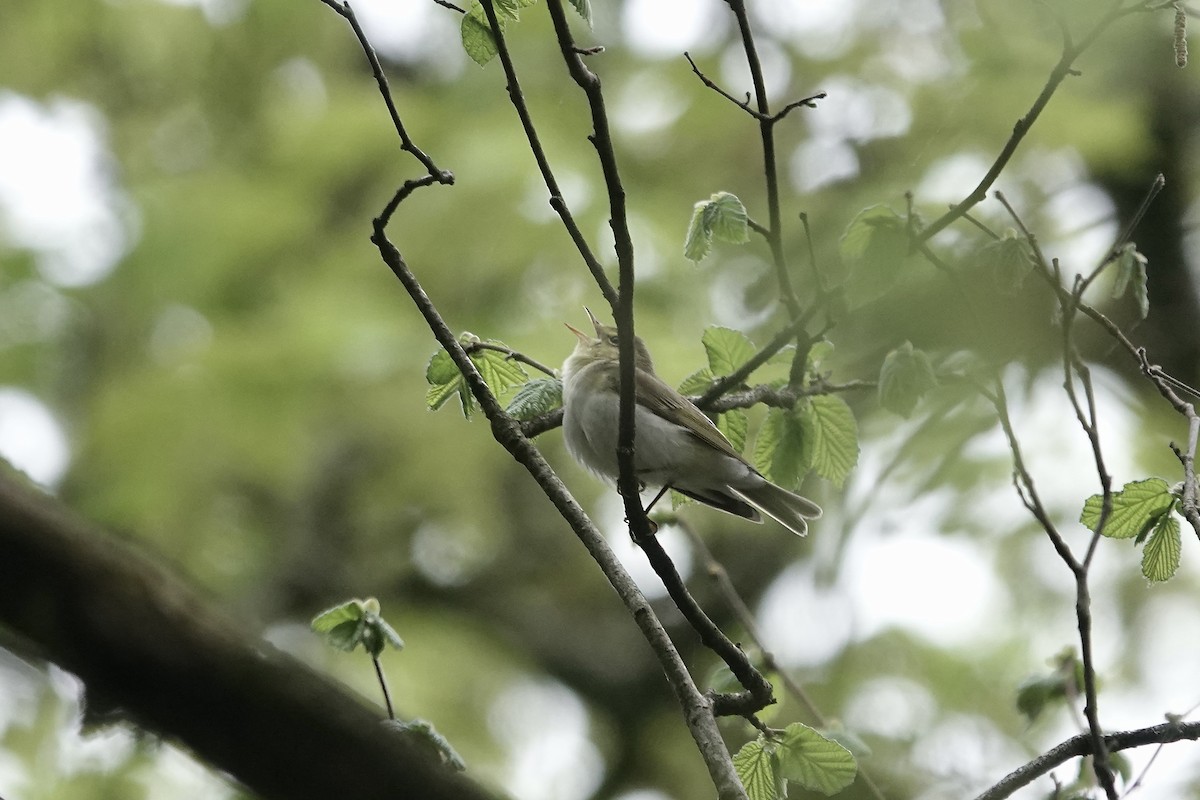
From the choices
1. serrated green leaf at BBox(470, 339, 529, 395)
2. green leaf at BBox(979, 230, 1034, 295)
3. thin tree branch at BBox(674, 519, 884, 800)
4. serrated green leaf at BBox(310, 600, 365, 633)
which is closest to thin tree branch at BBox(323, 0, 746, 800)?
serrated green leaf at BBox(470, 339, 529, 395)

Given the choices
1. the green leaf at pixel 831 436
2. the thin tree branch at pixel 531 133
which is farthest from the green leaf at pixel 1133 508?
the thin tree branch at pixel 531 133

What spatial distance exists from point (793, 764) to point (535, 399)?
41.9 inches

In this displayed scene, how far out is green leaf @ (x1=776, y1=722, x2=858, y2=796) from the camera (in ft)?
8.38

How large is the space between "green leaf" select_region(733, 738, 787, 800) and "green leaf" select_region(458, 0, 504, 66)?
166 centimetres

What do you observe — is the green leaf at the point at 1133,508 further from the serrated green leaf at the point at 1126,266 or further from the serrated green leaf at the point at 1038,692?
the serrated green leaf at the point at 1038,692

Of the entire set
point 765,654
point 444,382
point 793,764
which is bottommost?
point 793,764

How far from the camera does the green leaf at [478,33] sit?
7.97ft

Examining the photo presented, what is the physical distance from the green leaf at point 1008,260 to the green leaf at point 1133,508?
52cm

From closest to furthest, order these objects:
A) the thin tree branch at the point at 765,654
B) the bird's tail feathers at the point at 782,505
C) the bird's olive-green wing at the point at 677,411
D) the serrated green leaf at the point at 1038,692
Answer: the serrated green leaf at the point at 1038,692, the thin tree branch at the point at 765,654, the bird's olive-green wing at the point at 677,411, the bird's tail feathers at the point at 782,505

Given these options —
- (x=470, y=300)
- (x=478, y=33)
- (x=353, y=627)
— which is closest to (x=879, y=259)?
(x=478, y=33)

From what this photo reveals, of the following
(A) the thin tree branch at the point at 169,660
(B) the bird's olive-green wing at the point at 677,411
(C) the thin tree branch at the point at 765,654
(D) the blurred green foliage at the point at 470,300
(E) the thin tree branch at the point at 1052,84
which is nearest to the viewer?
(A) the thin tree branch at the point at 169,660

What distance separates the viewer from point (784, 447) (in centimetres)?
298

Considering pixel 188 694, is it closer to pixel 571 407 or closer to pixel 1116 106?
pixel 571 407

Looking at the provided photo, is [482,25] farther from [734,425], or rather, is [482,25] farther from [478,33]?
[734,425]
